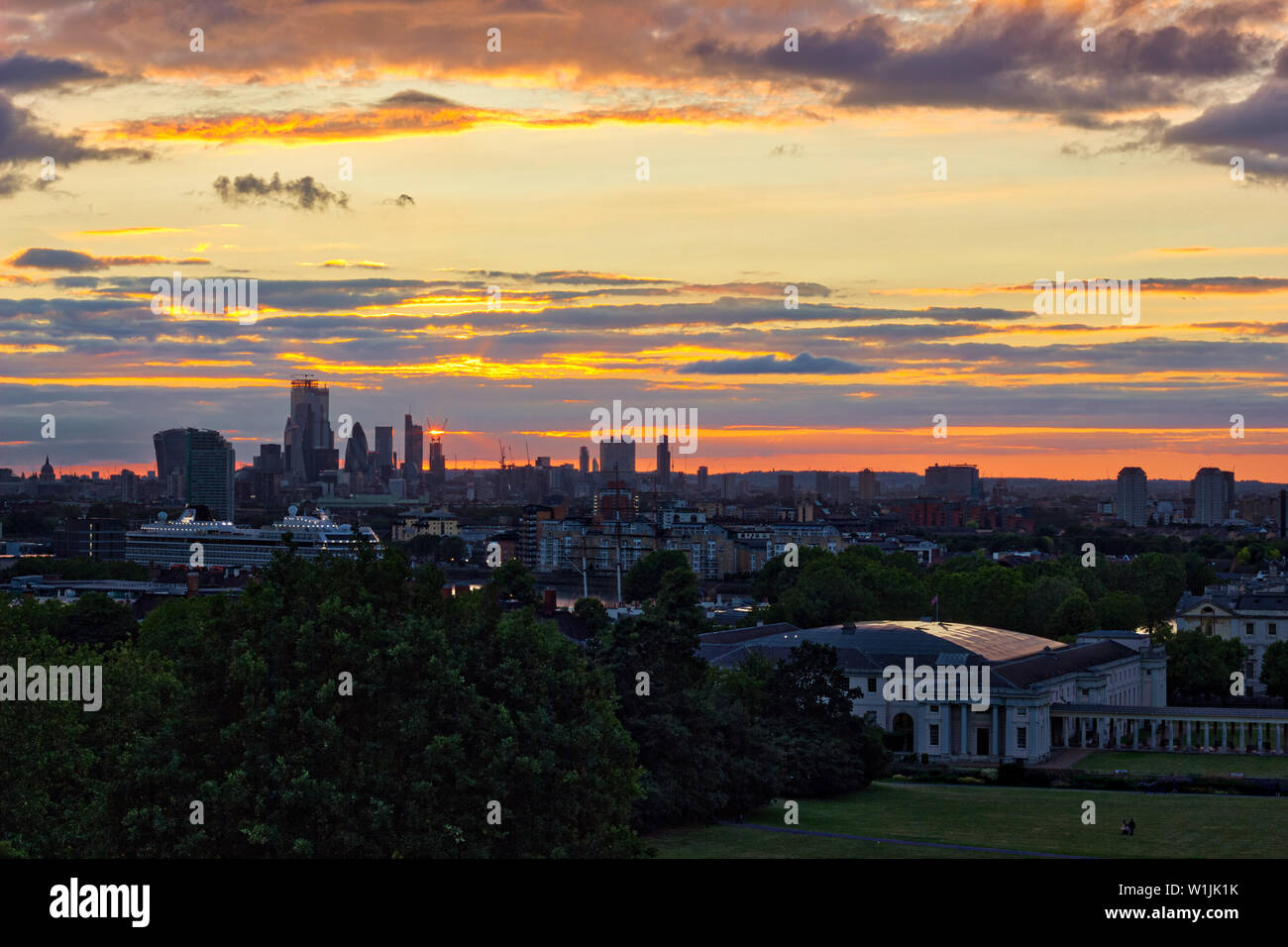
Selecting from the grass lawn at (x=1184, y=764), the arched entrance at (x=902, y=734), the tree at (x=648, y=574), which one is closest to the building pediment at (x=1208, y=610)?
the grass lawn at (x=1184, y=764)

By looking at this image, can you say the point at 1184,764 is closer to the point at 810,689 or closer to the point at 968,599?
the point at 810,689

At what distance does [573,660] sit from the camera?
1801 inches

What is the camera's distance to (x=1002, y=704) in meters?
89.2

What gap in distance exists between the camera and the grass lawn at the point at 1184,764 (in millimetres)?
79062

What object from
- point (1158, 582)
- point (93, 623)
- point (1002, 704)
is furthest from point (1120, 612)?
point (93, 623)

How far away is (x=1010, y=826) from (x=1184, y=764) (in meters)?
27.9

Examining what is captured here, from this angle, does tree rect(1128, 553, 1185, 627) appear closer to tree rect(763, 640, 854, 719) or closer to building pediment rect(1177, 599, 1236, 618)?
building pediment rect(1177, 599, 1236, 618)

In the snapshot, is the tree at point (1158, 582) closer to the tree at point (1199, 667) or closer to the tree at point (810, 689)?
the tree at point (1199, 667)

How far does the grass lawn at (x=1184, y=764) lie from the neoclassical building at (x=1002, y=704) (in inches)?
127

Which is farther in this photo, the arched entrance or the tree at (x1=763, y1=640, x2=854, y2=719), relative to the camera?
the arched entrance

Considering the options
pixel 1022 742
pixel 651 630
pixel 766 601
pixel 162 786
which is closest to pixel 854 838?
pixel 651 630

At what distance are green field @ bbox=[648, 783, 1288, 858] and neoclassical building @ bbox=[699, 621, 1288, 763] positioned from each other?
16363 mm

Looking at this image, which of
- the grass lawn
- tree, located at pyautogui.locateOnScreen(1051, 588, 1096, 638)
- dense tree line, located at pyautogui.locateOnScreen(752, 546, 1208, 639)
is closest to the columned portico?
the grass lawn

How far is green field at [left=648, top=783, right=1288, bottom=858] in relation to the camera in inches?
2111
